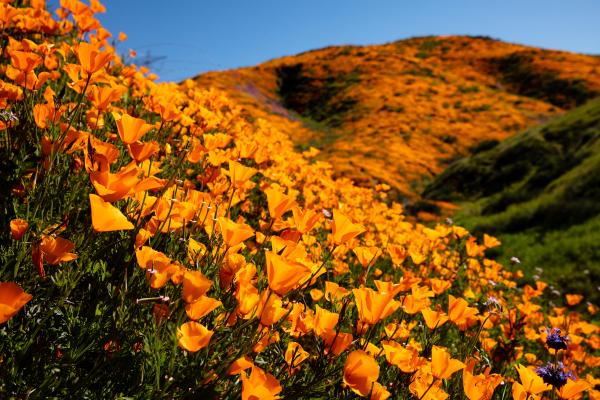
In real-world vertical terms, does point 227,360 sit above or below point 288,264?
below

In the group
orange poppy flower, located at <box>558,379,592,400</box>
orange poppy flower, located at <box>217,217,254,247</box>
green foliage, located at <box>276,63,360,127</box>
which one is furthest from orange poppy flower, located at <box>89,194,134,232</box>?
green foliage, located at <box>276,63,360,127</box>

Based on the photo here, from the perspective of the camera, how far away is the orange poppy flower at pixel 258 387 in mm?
Answer: 926

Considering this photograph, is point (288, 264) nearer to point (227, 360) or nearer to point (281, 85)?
point (227, 360)

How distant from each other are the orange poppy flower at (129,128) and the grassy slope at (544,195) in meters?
7.68

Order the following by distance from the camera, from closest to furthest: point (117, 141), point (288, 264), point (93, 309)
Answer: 1. point (288, 264)
2. point (93, 309)
3. point (117, 141)

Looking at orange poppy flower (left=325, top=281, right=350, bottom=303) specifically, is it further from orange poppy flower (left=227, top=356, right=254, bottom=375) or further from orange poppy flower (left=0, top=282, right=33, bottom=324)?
orange poppy flower (left=0, top=282, right=33, bottom=324)

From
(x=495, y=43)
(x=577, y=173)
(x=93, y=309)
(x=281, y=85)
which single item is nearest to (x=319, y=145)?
(x=577, y=173)

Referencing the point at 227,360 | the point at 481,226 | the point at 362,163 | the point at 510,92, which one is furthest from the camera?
the point at 510,92

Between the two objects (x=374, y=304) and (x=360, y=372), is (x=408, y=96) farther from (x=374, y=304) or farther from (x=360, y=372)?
(x=360, y=372)

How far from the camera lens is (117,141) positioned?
7.98ft

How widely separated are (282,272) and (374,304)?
38 cm

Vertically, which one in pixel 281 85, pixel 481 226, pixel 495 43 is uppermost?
pixel 495 43

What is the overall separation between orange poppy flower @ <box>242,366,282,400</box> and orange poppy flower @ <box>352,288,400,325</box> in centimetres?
41

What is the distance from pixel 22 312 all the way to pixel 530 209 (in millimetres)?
11775
